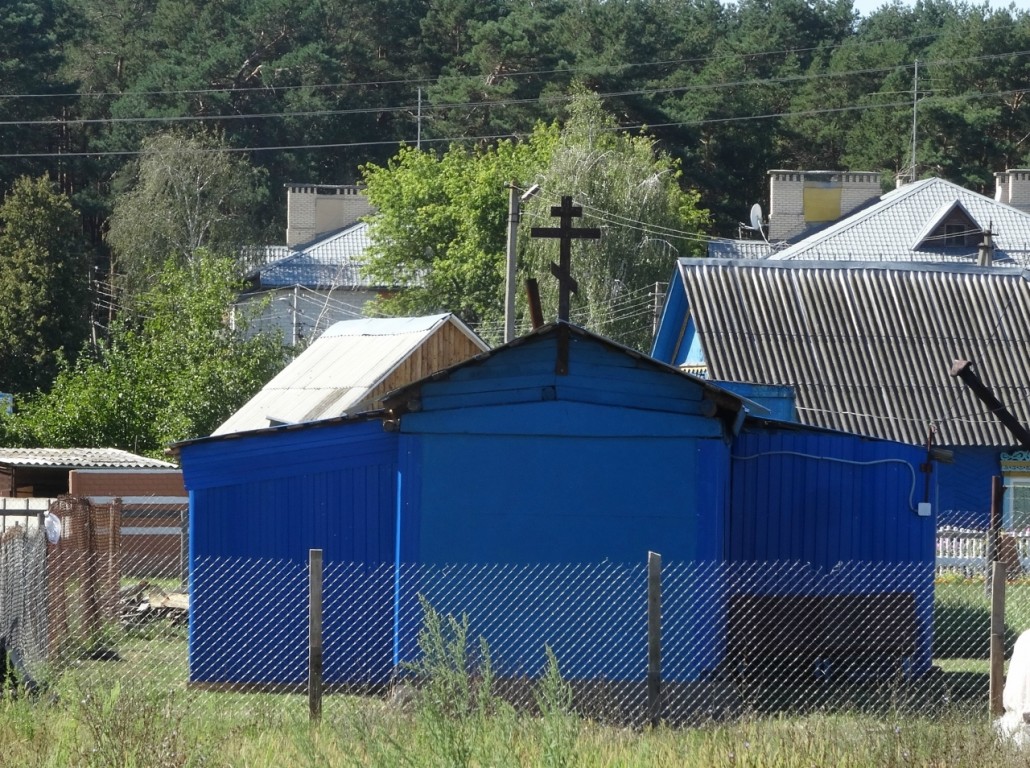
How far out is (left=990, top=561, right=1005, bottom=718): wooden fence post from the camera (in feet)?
33.7

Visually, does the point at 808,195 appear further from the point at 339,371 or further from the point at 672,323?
the point at 339,371

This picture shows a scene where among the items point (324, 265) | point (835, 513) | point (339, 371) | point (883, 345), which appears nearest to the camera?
point (835, 513)

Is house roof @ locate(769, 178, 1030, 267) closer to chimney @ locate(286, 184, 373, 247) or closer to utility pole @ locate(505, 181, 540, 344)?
utility pole @ locate(505, 181, 540, 344)

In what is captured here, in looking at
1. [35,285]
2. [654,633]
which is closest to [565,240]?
[654,633]

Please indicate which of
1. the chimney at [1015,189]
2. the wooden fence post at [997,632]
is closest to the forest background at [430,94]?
the chimney at [1015,189]

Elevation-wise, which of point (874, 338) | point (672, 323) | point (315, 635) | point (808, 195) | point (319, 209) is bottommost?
point (315, 635)

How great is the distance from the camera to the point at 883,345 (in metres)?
25.6

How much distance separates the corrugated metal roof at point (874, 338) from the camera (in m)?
24.6

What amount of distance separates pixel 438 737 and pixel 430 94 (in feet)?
198

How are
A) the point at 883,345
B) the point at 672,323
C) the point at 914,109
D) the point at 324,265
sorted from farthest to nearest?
1. the point at 914,109
2. the point at 324,265
3. the point at 672,323
4. the point at 883,345

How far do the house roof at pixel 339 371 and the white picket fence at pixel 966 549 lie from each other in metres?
6.68

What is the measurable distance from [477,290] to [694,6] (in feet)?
118

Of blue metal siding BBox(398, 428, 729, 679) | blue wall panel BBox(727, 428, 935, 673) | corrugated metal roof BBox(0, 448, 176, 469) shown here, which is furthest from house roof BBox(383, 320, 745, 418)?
corrugated metal roof BBox(0, 448, 176, 469)

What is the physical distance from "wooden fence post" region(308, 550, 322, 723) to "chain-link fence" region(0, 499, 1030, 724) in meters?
0.04
